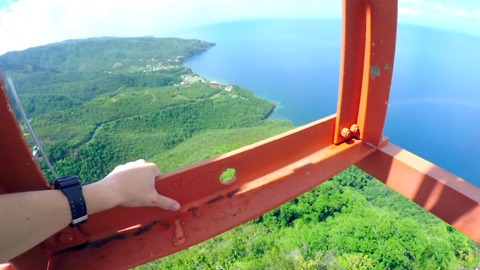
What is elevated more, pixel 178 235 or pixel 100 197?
pixel 100 197

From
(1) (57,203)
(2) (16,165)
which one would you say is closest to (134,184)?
(1) (57,203)

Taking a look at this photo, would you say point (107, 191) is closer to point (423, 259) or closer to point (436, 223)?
point (423, 259)

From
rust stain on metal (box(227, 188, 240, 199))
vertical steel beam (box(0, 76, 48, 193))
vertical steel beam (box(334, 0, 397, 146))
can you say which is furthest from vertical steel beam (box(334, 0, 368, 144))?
vertical steel beam (box(0, 76, 48, 193))

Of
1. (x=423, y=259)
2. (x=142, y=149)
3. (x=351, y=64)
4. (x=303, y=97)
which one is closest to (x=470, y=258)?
(x=423, y=259)

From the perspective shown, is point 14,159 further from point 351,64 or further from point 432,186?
point 432,186

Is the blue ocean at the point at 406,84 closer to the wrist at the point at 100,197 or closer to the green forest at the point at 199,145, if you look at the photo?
the green forest at the point at 199,145

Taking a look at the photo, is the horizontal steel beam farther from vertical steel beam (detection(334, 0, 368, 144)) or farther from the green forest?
the green forest
